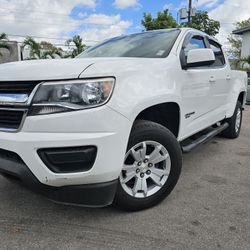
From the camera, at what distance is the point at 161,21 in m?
24.6

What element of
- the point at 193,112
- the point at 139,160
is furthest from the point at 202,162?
the point at 139,160

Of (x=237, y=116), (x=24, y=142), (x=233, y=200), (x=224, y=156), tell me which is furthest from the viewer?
(x=237, y=116)

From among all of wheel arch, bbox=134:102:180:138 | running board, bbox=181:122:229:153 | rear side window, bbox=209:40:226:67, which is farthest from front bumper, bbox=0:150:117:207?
rear side window, bbox=209:40:226:67

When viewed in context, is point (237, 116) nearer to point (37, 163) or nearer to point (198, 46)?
point (198, 46)

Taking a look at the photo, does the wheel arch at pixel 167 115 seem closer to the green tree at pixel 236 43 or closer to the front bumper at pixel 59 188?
the front bumper at pixel 59 188

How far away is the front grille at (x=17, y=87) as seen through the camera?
219 centimetres

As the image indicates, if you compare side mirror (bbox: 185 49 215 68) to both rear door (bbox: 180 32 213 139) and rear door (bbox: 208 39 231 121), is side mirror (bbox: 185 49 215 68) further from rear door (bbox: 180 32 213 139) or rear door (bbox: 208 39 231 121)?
rear door (bbox: 208 39 231 121)

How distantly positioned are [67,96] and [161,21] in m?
24.2

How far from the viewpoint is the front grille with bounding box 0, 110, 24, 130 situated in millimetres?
2221

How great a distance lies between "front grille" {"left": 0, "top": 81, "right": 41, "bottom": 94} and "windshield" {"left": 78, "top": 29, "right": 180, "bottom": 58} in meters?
1.43

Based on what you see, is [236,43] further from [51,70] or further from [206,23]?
[51,70]

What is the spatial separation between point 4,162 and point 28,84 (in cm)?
62

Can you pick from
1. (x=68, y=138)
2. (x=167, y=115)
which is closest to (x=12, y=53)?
(x=167, y=115)

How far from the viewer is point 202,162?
4324mm
